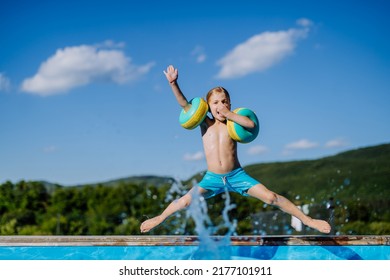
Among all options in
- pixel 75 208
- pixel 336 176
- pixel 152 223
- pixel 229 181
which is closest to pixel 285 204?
pixel 229 181

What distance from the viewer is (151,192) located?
49.2 feet

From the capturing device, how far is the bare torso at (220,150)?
592 cm

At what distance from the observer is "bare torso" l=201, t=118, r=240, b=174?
5.92 m

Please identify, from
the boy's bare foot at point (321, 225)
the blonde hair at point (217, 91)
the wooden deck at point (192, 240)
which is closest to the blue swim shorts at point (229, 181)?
the wooden deck at point (192, 240)

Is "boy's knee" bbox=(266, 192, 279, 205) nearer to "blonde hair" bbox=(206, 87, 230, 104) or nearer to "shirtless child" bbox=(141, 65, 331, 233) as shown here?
"shirtless child" bbox=(141, 65, 331, 233)

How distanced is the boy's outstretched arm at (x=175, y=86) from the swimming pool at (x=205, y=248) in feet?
4.74

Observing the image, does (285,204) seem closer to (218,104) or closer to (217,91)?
(218,104)

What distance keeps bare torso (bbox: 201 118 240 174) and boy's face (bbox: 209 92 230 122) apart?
79 millimetres

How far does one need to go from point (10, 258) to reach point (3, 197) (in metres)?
9.17

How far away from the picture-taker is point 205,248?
604 centimetres

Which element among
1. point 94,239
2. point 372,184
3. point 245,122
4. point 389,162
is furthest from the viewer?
point 389,162

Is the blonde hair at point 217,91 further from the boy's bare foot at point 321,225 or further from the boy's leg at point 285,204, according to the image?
the boy's bare foot at point 321,225
